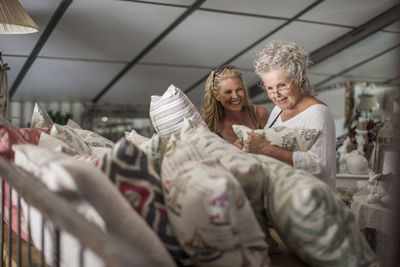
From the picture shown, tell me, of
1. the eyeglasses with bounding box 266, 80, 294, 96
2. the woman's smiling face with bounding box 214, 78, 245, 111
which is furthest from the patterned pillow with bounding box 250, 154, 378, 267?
the woman's smiling face with bounding box 214, 78, 245, 111

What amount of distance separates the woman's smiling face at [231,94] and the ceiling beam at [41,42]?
2.41m

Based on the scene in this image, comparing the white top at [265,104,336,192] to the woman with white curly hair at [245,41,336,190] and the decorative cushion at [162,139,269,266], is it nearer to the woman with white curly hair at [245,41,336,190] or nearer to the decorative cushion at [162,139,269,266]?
the woman with white curly hair at [245,41,336,190]

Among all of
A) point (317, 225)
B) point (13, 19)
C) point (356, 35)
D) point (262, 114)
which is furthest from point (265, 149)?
point (356, 35)

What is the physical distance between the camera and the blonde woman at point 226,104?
7.68 ft

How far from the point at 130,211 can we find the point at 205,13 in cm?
392

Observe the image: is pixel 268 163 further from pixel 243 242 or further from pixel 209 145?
pixel 243 242

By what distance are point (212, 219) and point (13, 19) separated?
2.67m

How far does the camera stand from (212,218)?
35.5 inches

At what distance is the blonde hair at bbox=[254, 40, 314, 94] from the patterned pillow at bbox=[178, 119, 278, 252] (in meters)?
0.68

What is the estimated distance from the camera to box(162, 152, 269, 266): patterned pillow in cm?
90

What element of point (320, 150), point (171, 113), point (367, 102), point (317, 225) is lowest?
point (317, 225)

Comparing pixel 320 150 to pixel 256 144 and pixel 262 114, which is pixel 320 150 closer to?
pixel 256 144

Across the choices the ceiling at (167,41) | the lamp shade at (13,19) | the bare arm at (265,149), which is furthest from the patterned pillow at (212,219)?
the ceiling at (167,41)

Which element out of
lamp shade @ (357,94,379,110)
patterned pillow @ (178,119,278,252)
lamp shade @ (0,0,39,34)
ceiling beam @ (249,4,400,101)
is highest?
ceiling beam @ (249,4,400,101)
